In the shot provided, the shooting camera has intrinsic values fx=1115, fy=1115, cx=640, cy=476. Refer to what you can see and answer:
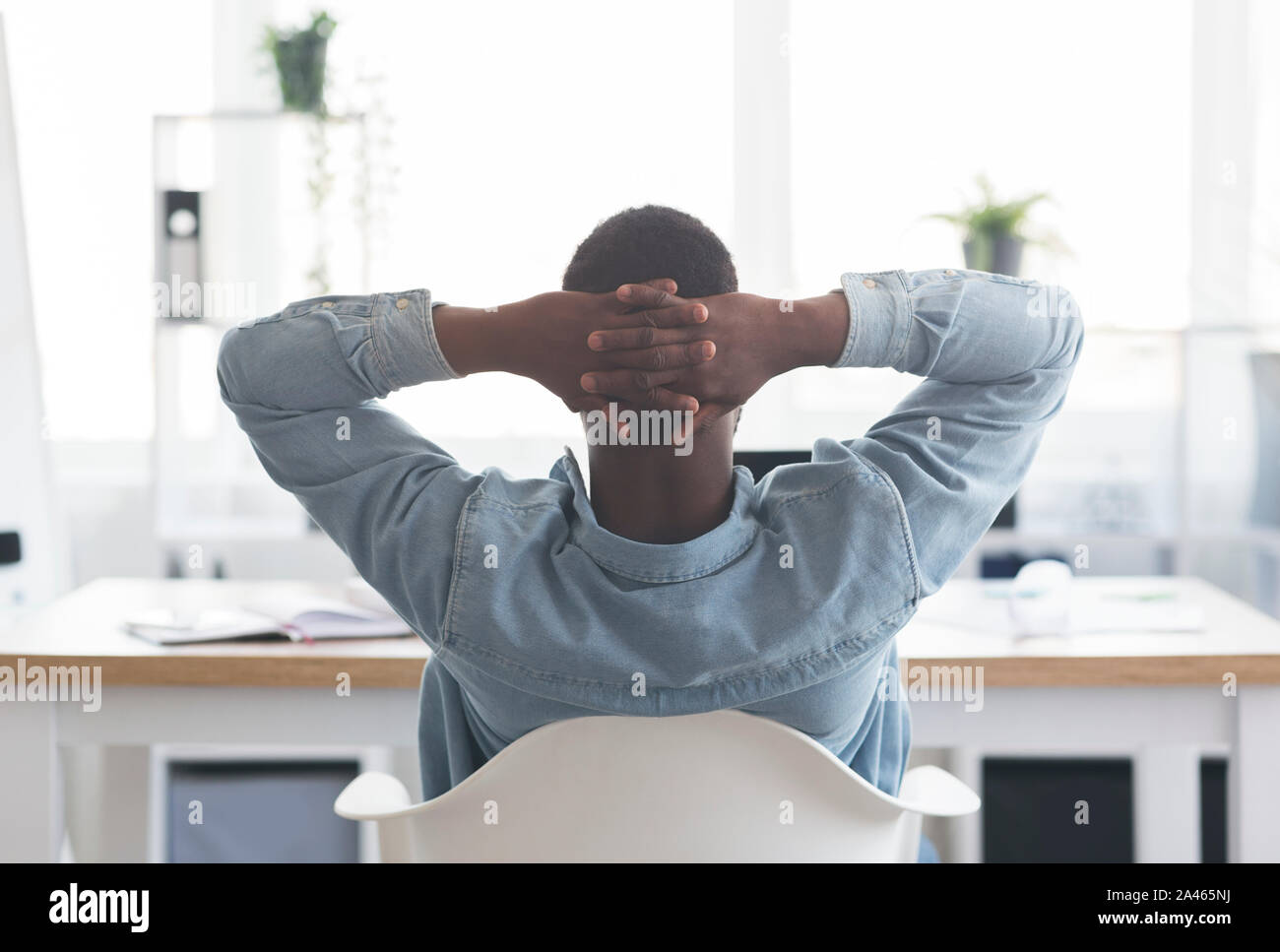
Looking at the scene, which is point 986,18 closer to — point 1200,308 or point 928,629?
point 1200,308

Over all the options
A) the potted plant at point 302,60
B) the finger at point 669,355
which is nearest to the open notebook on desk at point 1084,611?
the finger at point 669,355

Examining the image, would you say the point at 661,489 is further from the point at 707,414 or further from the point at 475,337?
the point at 475,337

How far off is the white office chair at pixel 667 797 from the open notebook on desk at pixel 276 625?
0.54 m

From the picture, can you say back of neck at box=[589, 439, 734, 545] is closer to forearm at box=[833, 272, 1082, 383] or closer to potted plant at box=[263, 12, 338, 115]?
forearm at box=[833, 272, 1082, 383]

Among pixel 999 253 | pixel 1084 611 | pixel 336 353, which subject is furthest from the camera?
pixel 999 253

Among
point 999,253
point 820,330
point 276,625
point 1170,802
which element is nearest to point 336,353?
point 820,330

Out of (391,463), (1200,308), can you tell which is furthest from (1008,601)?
(1200,308)

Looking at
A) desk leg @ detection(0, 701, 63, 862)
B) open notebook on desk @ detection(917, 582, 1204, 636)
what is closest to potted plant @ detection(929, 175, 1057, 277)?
open notebook on desk @ detection(917, 582, 1204, 636)

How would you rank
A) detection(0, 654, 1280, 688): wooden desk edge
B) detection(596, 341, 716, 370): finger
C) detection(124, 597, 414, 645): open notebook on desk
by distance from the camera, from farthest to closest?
detection(124, 597, 414, 645): open notebook on desk, detection(0, 654, 1280, 688): wooden desk edge, detection(596, 341, 716, 370): finger

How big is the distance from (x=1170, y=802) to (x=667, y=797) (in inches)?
55.6

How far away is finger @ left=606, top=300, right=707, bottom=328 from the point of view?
780mm

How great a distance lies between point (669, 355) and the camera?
776mm

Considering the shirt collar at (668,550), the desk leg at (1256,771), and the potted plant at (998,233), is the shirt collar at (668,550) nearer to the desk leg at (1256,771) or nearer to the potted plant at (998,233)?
the desk leg at (1256,771)
